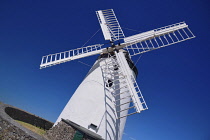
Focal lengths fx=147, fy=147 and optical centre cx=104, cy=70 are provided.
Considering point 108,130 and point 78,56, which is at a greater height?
point 78,56

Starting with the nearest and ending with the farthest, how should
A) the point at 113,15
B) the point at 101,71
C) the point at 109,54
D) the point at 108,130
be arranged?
A: the point at 108,130, the point at 101,71, the point at 109,54, the point at 113,15

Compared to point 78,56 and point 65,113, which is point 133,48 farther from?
point 65,113

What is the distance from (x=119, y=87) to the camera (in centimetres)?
773

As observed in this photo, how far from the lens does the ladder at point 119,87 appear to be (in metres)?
6.56

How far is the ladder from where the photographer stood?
6561 millimetres

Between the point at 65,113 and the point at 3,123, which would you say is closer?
the point at 3,123

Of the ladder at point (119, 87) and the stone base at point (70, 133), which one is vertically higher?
the ladder at point (119, 87)

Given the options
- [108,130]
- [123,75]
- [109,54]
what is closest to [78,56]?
[109,54]

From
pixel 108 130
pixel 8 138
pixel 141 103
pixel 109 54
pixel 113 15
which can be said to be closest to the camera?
pixel 8 138

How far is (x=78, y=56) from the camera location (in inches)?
356

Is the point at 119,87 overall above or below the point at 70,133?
above

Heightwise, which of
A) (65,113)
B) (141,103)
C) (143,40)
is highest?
(143,40)

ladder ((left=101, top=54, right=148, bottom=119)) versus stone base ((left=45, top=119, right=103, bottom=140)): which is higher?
ladder ((left=101, top=54, right=148, bottom=119))

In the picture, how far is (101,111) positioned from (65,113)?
173 centimetres
